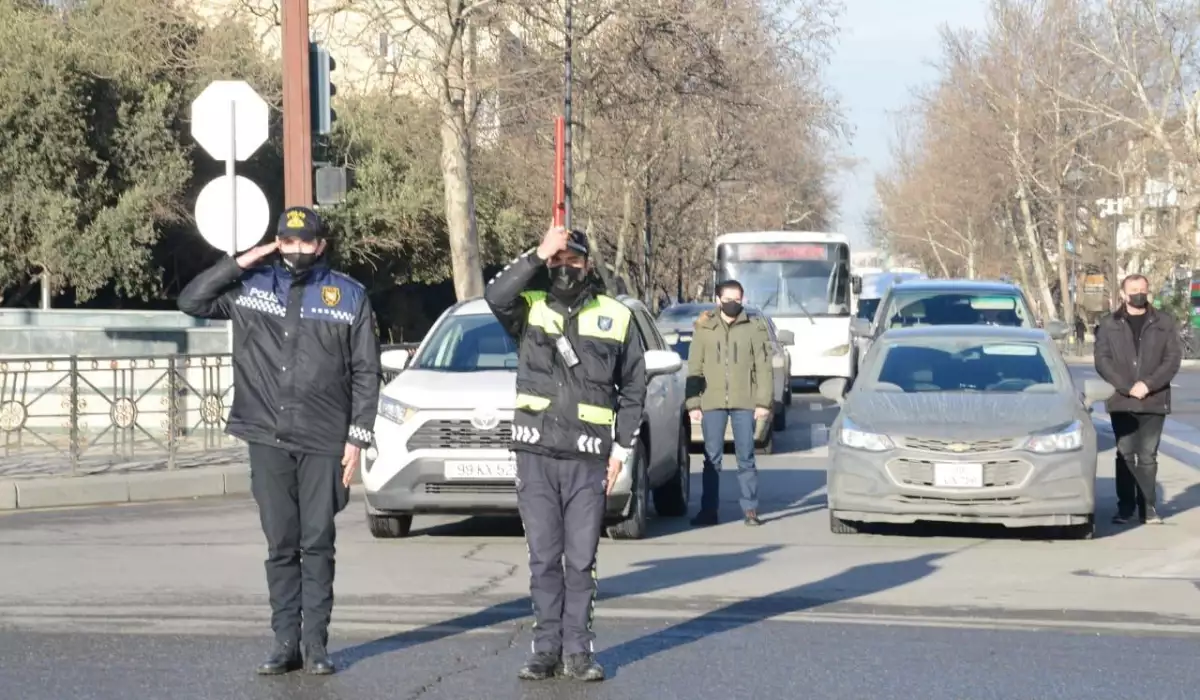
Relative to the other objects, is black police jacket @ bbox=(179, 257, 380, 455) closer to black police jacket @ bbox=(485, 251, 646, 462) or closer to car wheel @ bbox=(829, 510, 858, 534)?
black police jacket @ bbox=(485, 251, 646, 462)

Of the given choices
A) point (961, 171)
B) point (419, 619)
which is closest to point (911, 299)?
point (419, 619)

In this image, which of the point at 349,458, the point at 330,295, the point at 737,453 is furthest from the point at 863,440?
the point at 330,295

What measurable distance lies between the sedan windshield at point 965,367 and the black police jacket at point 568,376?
6.05m

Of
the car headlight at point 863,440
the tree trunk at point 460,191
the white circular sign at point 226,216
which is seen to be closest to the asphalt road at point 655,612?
the car headlight at point 863,440

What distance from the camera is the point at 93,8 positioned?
127 feet

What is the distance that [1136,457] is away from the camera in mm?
12977

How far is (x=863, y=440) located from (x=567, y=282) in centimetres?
541

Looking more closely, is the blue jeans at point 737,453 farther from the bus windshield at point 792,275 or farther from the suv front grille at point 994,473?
the bus windshield at point 792,275

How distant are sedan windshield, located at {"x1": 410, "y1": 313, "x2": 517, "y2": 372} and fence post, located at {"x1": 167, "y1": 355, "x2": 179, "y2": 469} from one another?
404 cm

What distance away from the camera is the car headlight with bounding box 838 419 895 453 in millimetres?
11773

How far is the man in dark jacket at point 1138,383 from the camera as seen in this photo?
12.9 metres

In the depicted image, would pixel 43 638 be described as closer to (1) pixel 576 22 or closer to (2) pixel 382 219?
(1) pixel 576 22

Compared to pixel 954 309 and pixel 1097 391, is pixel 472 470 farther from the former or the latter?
pixel 954 309

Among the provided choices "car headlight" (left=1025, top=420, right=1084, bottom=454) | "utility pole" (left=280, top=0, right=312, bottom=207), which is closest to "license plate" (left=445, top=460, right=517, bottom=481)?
"car headlight" (left=1025, top=420, right=1084, bottom=454)
